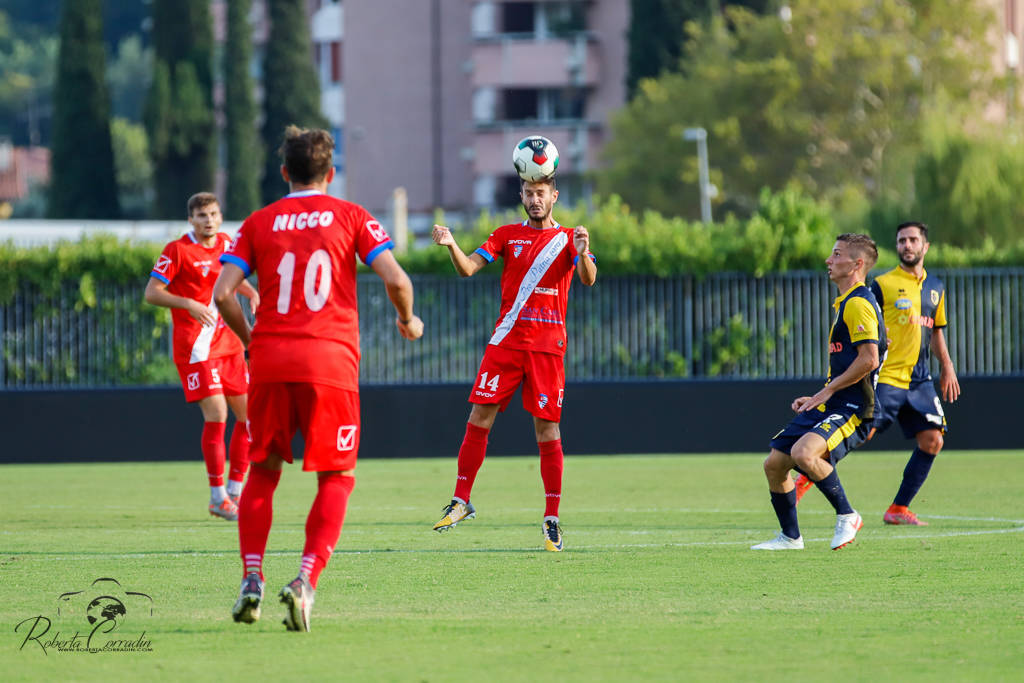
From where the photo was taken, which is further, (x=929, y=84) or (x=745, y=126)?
(x=745, y=126)

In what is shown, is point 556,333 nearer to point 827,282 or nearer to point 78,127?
point 827,282

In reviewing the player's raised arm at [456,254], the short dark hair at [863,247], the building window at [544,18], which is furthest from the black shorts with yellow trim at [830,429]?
the building window at [544,18]

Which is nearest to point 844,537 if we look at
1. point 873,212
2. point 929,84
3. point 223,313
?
point 223,313

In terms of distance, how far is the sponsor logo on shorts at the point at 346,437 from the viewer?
6535 millimetres

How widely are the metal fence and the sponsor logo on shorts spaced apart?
14.2 m

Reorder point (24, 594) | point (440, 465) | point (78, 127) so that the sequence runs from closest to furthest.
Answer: point (24, 594), point (440, 465), point (78, 127)

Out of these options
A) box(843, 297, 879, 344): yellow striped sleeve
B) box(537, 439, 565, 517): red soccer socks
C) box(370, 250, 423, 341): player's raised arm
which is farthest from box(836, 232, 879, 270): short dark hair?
box(370, 250, 423, 341): player's raised arm

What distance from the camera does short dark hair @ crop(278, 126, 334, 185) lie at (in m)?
6.66

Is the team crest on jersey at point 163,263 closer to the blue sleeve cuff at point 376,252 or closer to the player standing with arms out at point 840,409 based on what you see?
the player standing with arms out at point 840,409

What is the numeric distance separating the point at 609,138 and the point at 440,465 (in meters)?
44.5

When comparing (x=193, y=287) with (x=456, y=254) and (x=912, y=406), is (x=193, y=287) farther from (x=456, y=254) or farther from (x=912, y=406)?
(x=912, y=406)

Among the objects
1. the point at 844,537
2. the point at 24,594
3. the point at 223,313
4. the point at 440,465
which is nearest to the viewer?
the point at 223,313

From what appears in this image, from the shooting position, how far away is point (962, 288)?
2097cm

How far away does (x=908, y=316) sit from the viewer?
11250mm
